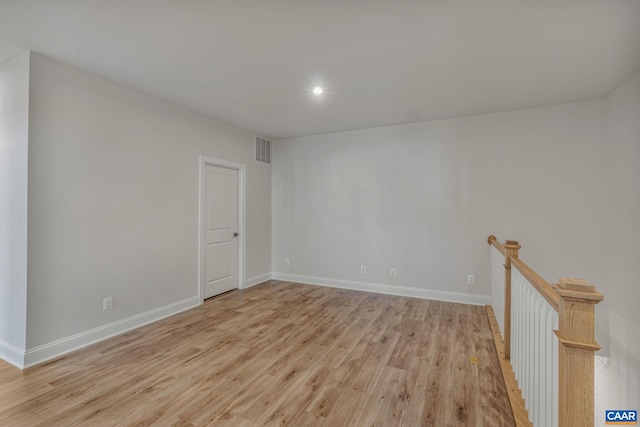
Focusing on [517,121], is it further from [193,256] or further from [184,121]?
[193,256]

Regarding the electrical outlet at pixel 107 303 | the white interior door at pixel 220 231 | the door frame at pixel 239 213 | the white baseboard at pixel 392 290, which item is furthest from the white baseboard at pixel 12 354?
the white baseboard at pixel 392 290

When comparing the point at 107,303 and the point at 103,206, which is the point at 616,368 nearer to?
the point at 107,303

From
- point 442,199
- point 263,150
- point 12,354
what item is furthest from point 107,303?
point 442,199

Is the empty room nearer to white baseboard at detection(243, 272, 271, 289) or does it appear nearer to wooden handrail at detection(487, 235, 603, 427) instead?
wooden handrail at detection(487, 235, 603, 427)

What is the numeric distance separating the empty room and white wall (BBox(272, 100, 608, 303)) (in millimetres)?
31

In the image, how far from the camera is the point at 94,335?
2766 mm

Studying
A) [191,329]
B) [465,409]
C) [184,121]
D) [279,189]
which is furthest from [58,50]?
[465,409]

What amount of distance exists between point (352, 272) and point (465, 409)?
2.94 metres

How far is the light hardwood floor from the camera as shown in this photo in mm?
1817

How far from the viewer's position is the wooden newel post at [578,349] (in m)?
1.01

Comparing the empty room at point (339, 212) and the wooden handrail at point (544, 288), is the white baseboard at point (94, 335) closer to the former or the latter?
the empty room at point (339, 212)

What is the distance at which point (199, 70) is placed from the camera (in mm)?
2697

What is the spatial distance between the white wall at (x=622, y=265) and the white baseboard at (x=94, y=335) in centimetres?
462

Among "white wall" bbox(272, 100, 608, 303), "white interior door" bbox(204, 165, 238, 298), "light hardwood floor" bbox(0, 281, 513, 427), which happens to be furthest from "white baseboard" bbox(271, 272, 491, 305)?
"white interior door" bbox(204, 165, 238, 298)
